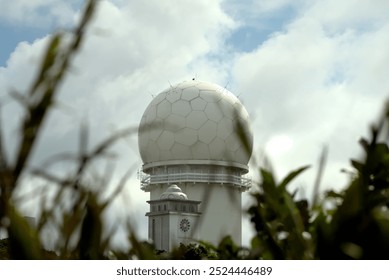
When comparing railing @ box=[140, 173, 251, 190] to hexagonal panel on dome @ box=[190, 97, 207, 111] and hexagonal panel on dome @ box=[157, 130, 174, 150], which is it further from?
hexagonal panel on dome @ box=[190, 97, 207, 111]

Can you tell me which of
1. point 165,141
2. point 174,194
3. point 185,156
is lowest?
point 174,194

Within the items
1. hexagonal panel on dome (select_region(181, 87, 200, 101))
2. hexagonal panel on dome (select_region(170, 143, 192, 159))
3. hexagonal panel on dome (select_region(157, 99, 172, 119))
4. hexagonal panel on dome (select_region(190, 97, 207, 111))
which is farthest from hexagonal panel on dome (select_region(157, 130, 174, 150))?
hexagonal panel on dome (select_region(181, 87, 200, 101))

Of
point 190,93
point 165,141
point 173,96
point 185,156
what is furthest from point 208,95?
point 185,156

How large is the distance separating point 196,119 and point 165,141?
81.3 inches

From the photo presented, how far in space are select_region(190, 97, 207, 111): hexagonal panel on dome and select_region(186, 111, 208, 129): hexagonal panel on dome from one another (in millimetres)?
312

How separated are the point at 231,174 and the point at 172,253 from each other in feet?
0.58

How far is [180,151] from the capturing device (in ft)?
120

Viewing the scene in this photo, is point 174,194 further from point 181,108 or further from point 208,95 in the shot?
point 208,95

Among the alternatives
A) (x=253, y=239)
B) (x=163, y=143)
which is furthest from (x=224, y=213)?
(x=253, y=239)

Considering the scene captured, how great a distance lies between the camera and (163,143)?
121 feet

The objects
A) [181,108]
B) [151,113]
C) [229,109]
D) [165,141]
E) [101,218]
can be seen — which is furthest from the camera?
[151,113]

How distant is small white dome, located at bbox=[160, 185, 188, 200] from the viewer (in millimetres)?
36281

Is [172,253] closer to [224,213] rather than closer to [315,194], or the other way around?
[315,194]

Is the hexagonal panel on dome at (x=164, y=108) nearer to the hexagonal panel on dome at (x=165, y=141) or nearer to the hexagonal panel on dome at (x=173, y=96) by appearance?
the hexagonal panel on dome at (x=173, y=96)
